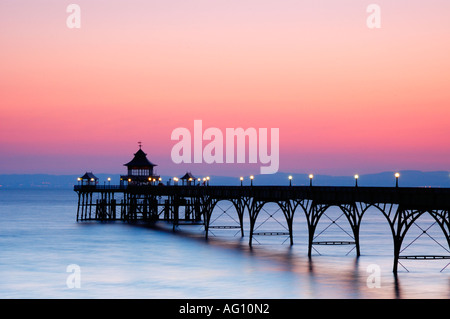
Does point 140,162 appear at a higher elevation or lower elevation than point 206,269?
higher

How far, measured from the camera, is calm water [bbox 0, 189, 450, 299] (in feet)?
135

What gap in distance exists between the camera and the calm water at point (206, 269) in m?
41.1

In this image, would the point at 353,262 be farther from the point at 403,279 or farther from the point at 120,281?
the point at 120,281

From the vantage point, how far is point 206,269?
50656 mm

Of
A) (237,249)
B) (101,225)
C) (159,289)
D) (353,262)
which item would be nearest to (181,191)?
(101,225)

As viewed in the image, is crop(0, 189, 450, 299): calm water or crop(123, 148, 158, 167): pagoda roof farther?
crop(123, 148, 158, 167): pagoda roof

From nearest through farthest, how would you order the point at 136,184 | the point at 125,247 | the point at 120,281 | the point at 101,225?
the point at 120,281 → the point at 125,247 → the point at 101,225 → the point at 136,184

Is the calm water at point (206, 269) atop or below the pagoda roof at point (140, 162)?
below

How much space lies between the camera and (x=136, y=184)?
119 m

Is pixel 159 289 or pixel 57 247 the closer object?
pixel 159 289

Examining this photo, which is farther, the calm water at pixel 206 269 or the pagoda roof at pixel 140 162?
the pagoda roof at pixel 140 162

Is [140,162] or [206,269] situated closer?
[206,269]

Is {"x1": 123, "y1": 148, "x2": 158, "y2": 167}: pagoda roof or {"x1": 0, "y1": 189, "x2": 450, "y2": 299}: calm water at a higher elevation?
{"x1": 123, "y1": 148, "x2": 158, "y2": 167}: pagoda roof
